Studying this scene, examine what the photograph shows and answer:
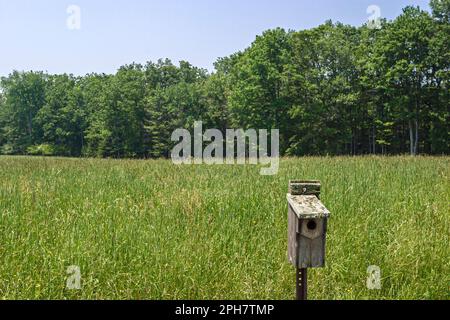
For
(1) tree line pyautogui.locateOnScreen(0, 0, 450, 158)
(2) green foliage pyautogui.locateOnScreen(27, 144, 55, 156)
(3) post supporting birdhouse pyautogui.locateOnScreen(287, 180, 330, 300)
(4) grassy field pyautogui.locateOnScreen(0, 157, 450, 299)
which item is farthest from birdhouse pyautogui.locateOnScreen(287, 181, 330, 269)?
(2) green foliage pyautogui.locateOnScreen(27, 144, 55, 156)

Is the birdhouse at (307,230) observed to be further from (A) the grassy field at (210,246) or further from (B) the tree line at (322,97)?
(B) the tree line at (322,97)

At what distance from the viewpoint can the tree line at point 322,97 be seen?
Answer: 2892 cm

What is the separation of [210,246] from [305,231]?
169 cm

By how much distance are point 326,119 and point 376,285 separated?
3043 centimetres

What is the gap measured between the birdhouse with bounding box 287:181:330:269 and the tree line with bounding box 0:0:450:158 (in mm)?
28636

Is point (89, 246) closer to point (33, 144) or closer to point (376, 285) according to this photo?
point (376, 285)

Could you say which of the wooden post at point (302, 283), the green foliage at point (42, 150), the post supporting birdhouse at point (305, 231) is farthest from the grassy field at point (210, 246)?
the green foliage at point (42, 150)

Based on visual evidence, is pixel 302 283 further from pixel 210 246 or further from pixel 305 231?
pixel 210 246

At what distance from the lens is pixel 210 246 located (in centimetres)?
420

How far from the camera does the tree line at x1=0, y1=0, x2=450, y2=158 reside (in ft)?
94.9

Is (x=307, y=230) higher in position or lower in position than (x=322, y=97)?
lower

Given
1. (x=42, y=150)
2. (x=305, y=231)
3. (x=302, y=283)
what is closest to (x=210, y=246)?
(x=302, y=283)
